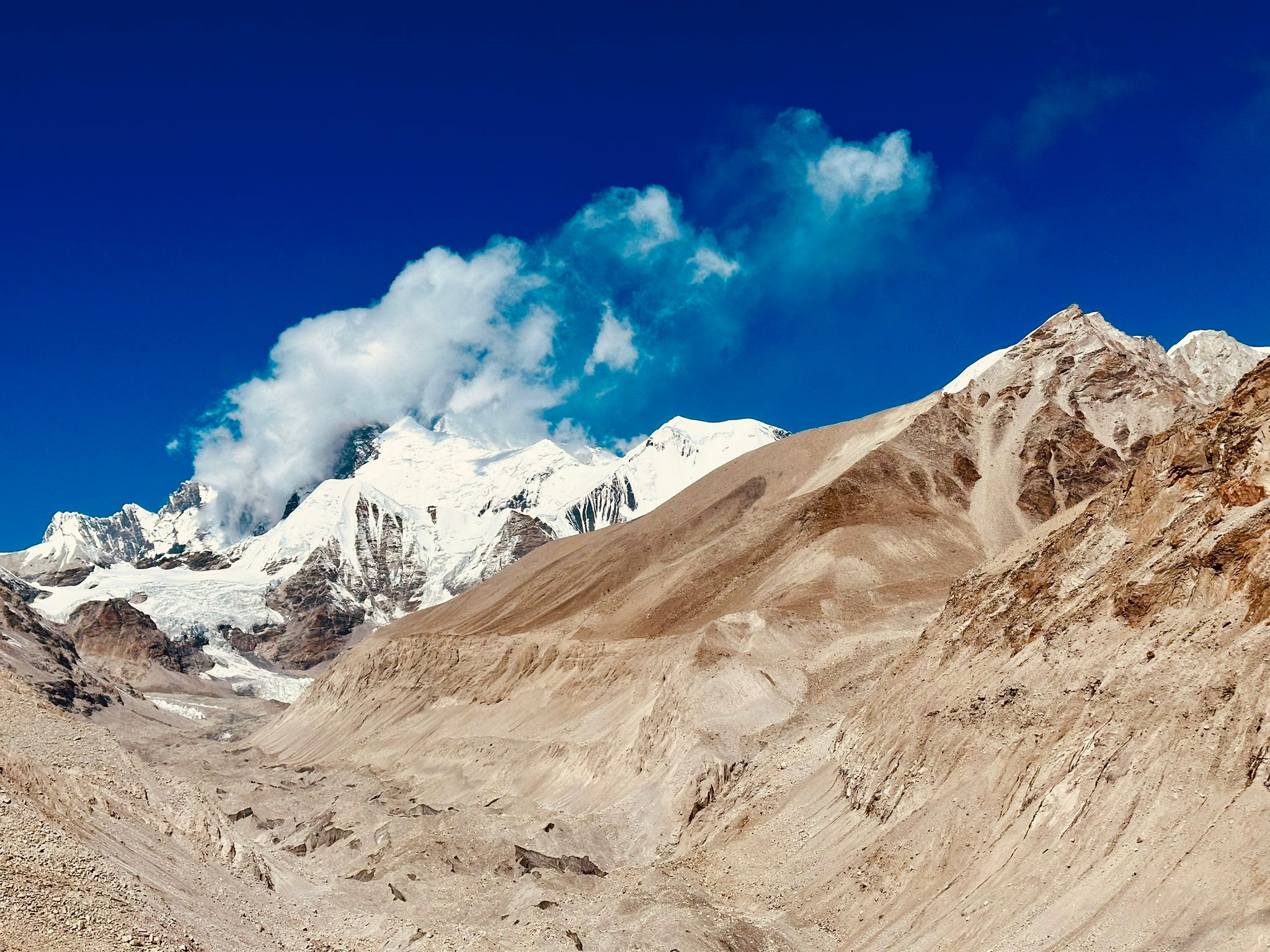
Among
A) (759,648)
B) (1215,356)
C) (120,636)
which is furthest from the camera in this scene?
(120,636)

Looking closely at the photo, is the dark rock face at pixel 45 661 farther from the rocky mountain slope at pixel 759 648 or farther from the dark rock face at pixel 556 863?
the dark rock face at pixel 556 863

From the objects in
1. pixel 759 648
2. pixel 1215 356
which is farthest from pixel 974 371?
pixel 759 648

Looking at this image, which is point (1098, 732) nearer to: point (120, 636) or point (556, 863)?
point (556, 863)

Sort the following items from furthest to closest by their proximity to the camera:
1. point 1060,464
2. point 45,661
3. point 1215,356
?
point 1215,356 → point 45,661 → point 1060,464

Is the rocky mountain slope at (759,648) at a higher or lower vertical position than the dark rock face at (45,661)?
lower

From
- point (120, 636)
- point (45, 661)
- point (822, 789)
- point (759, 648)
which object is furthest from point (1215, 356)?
point (120, 636)

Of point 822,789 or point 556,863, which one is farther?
point 556,863

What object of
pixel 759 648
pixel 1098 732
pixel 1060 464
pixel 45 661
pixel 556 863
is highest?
pixel 45 661

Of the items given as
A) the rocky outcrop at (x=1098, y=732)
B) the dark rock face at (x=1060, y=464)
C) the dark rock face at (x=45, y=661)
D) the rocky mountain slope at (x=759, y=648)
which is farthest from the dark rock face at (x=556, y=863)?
the dark rock face at (x=45, y=661)

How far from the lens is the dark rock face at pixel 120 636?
182 m

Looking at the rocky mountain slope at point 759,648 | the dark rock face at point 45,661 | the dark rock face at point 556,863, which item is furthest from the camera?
the dark rock face at point 45,661

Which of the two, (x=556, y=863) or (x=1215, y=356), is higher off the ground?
(x=1215, y=356)

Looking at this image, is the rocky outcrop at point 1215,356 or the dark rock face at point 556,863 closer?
the dark rock face at point 556,863

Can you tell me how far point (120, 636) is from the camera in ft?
606
